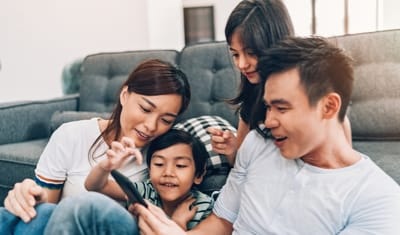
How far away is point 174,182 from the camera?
1261 mm

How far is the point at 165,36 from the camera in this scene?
334 centimetres

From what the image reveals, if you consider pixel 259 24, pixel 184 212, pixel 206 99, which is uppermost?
pixel 259 24

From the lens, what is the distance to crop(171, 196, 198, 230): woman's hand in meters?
1.21

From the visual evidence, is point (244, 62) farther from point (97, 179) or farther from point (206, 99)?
point (206, 99)

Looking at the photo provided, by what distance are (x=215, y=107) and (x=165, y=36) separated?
152 centimetres

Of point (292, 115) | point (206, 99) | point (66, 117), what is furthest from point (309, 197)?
point (66, 117)

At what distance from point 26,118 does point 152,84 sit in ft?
4.07

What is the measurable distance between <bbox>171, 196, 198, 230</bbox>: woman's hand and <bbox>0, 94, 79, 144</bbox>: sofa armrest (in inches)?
49.8

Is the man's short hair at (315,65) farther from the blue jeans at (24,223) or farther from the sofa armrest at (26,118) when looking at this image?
the sofa armrest at (26,118)

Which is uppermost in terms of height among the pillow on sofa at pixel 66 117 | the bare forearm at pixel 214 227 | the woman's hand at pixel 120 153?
the woman's hand at pixel 120 153

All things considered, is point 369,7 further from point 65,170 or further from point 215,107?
point 65,170

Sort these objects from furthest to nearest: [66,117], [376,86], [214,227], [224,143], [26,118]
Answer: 1. [26,118]
2. [66,117]
3. [376,86]
4. [224,143]
5. [214,227]

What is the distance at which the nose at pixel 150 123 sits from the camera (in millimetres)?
1246

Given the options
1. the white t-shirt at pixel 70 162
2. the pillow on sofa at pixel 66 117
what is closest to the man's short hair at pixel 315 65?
the white t-shirt at pixel 70 162
